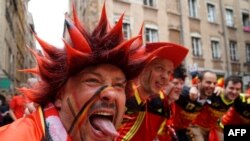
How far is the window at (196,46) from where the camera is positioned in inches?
1110

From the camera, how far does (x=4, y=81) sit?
18.4 m

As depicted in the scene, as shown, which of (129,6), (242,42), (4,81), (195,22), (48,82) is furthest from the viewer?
(242,42)

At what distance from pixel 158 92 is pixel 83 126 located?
2700 millimetres

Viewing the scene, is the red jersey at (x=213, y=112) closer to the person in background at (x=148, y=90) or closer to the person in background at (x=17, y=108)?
the person in background at (x=148, y=90)

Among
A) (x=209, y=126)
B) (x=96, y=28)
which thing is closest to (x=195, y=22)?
(x=209, y=126)

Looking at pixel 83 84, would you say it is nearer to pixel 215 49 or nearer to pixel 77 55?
pixel 77 55

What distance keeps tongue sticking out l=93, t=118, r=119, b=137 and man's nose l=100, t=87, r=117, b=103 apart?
0.36 ft

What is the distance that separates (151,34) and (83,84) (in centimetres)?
2374

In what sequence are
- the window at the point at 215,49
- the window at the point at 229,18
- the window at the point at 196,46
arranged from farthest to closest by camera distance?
the window at the point at 229,18 < the window at the point at 215,49 < the window at the point at 196,46

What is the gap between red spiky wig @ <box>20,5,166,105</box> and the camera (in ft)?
7.30

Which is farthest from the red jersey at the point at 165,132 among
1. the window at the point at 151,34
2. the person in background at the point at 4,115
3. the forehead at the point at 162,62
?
the window at the point at 151,34

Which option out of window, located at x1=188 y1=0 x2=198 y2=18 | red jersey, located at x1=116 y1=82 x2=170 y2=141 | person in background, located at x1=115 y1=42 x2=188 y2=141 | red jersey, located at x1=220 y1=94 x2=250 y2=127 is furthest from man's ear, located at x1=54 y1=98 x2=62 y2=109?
window, located at x1=188 y1=0 x2=198 y2=18

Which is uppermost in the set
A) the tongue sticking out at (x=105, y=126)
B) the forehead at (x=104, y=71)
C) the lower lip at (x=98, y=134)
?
the forehead at (x=104, y=71)

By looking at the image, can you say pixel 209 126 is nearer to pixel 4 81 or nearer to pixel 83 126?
pixel 83 126
